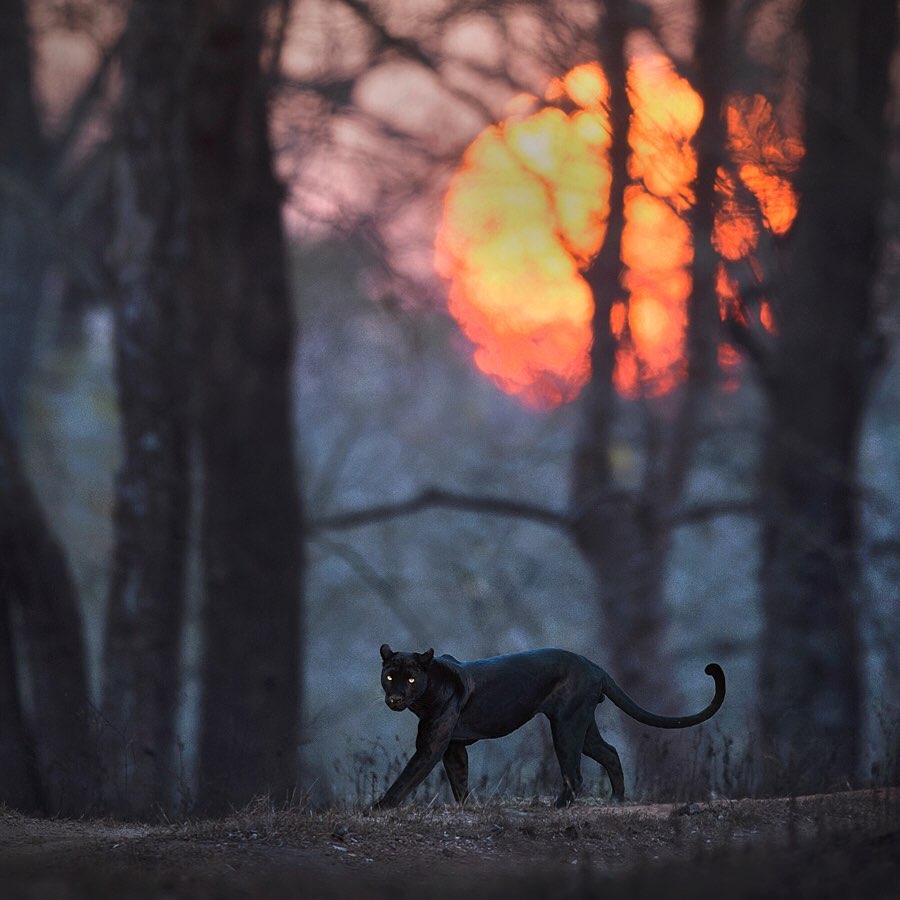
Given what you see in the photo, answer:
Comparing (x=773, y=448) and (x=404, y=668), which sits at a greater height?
(x=773, y=448)

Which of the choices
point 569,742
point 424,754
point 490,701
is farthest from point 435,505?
point 424,754

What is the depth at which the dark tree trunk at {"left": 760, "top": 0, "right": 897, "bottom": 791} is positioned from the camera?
51.9 ft

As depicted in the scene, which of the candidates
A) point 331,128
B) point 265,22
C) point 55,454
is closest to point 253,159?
point 265,22

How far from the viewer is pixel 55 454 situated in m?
28.7

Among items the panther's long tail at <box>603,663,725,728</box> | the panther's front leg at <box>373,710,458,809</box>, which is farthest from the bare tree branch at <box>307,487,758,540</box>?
the panther's front leg at <box>373,710,458,809</box>

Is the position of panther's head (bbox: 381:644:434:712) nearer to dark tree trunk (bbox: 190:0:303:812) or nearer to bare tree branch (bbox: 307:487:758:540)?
dark tree trunk (bbox: 190:0:303:812)

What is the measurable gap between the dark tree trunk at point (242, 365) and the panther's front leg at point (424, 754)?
8.26 m

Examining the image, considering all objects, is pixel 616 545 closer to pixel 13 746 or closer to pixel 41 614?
pixel 41 614

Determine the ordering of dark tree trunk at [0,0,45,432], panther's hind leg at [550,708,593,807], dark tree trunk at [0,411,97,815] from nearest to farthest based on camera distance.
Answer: panther's hind leg at [550,708,593,807] < dark tree trunk at [0,411,97,815] < dark tree trunk at [0,0,45,432]

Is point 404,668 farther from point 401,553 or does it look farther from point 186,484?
point 401,553

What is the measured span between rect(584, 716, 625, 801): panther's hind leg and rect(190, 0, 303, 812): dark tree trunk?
7.79 meters

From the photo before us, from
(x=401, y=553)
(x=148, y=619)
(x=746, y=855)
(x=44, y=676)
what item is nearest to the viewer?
(x=746, y=855)

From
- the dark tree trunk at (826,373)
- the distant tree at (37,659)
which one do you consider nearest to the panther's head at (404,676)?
the distant tree at (37,659)

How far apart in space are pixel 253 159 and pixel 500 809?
986 cm
